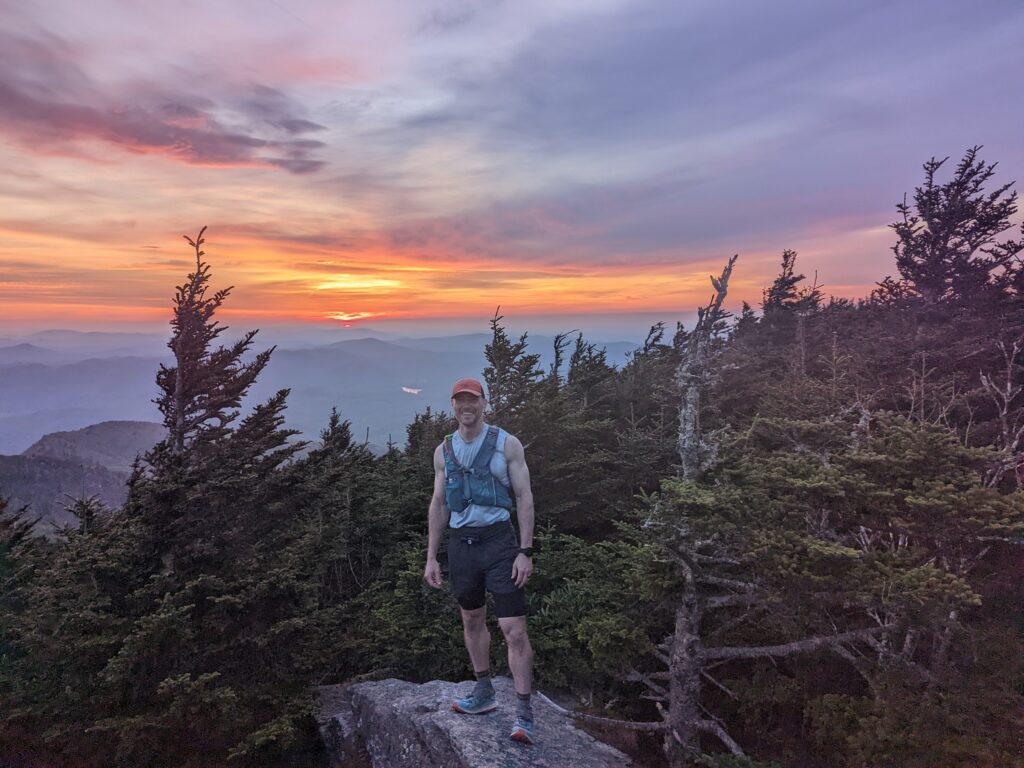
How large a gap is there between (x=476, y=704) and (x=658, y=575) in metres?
2.96

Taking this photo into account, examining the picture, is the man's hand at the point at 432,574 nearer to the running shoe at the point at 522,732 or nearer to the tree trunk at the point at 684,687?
the running shoe at the point at 522,732

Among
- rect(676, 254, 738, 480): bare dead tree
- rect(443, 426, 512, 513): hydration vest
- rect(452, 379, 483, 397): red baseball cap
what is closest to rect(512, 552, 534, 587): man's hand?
rect(443, 426, 512, 513): hydration vest

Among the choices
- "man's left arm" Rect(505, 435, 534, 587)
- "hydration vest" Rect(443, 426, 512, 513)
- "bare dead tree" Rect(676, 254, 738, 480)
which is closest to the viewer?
"man's left arm" Rect(505, 435, 534, 587)

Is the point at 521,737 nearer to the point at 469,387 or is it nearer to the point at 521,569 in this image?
the point at 521,569

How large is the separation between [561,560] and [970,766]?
834 cm

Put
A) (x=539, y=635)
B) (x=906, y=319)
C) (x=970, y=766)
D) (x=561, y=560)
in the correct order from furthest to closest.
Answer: (x=906, y=319) < (x=561, y=560) < (x=539, y=635) < (x=970, y=766)

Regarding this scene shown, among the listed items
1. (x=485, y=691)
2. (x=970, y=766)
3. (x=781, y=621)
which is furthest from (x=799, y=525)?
(x=485, y=691)

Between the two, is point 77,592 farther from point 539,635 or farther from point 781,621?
point 781,621

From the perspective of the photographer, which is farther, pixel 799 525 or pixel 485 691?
pixel 799 525

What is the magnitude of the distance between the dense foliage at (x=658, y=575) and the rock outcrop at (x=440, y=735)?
108 centimetres

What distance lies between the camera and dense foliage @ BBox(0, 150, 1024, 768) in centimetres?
588

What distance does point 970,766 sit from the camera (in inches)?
193

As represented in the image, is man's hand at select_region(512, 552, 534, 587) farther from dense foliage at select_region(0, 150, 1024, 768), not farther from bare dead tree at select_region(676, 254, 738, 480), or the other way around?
bare dead tree at select_region(676, 254, 738, 480)

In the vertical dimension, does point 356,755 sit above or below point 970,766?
below
